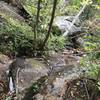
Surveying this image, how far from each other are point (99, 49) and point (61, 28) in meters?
6.14

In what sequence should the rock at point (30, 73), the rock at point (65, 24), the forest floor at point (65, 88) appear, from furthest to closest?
1. the rock at point (65, 24)
2. the rock at point (30, 73)
3. the forest floor at point (65, 88)

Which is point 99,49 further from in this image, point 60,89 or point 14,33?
point 14,33

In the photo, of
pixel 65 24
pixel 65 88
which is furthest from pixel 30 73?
pixel 65 24

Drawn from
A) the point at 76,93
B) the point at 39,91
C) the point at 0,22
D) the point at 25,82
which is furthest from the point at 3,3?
the point at 76,93

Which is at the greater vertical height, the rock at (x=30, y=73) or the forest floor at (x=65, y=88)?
the forest floor at (x=65, y=88)

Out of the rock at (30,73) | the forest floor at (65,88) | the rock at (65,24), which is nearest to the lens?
the forest floor at (65,88)

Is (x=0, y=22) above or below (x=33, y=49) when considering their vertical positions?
above

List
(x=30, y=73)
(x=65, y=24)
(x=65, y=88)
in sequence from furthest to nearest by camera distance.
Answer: (x=65, y=24), (x=30, y=73), (x=65, y=88)

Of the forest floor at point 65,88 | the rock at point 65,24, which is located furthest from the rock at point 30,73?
the rock at point 65,24

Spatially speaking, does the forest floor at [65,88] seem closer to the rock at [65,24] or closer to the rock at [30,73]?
the rock at [30,73]

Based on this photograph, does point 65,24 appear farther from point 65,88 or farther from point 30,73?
point 65,88

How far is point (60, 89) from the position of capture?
474 cm

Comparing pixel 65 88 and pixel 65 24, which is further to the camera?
pixel 65 24

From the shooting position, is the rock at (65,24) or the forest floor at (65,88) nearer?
the forest floor at (65,88)
